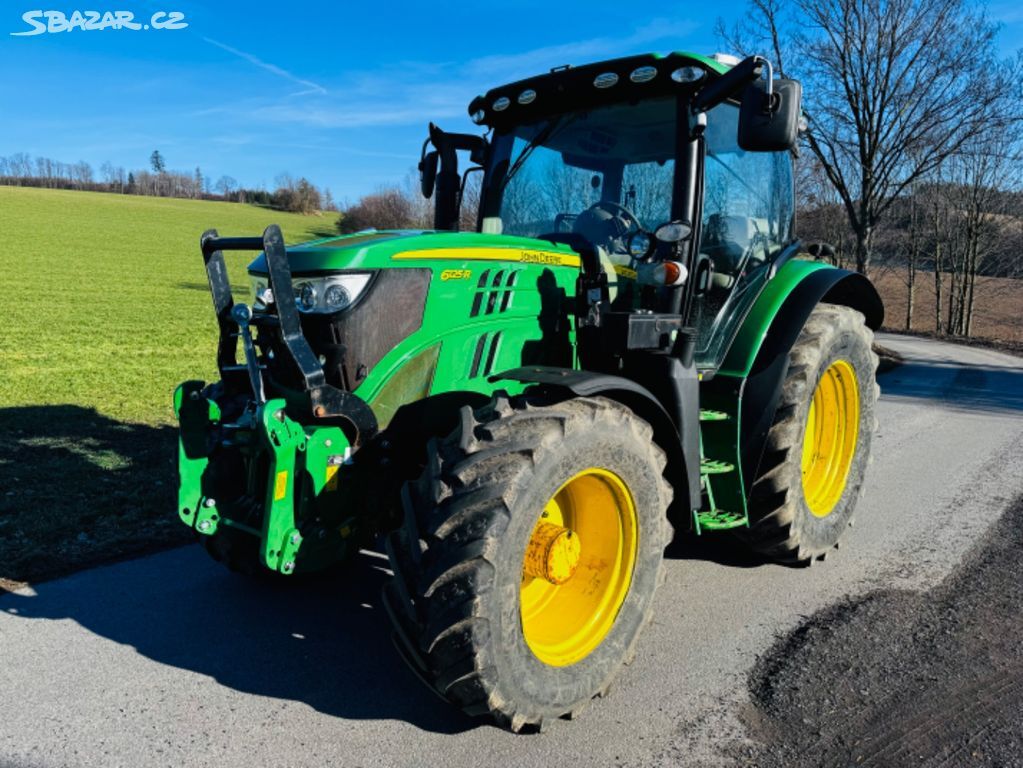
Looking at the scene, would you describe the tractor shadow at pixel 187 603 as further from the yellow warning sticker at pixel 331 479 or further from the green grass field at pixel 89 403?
the yellow warning sticker at pixel 331 479

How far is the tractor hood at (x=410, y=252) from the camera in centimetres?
310

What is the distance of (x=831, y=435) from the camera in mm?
4898

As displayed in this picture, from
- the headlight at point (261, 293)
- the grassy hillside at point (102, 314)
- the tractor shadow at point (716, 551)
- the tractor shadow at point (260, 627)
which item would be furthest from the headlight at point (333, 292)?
the grassy hillside at point (102, 314)

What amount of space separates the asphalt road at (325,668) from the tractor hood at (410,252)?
5.31ft

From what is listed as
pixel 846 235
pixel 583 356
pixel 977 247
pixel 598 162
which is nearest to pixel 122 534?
pixel 583 356

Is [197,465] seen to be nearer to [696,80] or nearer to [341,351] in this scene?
[341,351]

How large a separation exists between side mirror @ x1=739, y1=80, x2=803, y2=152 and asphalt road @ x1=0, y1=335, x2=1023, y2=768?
7.13 ft

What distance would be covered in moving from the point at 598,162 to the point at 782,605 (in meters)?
2.39

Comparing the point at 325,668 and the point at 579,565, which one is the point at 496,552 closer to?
the point at 579,565

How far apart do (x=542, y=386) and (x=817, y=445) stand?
2463 mm

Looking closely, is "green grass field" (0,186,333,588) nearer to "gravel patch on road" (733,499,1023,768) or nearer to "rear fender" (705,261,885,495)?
"rear fender" (705,261,885,495)

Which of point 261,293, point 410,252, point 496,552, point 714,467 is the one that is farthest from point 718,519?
point 261,293

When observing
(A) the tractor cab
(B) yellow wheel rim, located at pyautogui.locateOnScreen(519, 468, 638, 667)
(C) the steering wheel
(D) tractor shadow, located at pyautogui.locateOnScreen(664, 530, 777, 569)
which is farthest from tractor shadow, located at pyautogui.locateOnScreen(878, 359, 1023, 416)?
(B) yellow wheel rim, located at pyautogui.locateOnScreen(519, 468, 638, 667)

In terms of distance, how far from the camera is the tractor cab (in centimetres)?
360
